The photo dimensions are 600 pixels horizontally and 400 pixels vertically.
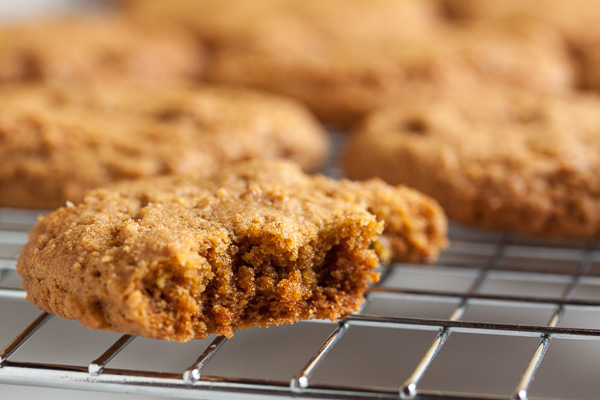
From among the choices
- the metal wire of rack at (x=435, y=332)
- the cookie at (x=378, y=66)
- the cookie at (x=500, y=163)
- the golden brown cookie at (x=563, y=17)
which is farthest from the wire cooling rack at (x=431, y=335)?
the golden brown cookie at (x=563, y=17)

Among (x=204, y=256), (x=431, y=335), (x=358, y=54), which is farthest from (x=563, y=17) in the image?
(x=204, y=256)

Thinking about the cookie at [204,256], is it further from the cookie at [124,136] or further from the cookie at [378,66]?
the cookie at [378,66]

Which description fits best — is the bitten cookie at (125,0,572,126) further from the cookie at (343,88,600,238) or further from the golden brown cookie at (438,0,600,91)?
the cookie at (343,88,600,238)

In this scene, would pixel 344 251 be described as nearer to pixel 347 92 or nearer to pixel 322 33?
pixel 347 92

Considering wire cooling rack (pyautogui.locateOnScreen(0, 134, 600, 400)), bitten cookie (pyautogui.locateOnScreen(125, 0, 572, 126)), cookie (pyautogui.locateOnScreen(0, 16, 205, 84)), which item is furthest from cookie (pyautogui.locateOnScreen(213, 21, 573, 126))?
wire cooling rack (pyautogui.locateOnScreen(0, 134, 600, 400))

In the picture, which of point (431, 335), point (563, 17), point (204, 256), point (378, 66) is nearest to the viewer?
point (204, 256)

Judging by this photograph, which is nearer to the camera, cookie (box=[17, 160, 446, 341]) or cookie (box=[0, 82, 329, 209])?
cookie (box=[17, 160, 446, 341])

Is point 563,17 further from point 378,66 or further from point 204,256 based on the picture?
point 204,256
